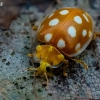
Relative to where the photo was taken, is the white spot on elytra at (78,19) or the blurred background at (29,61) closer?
the blurred background at (29,61)

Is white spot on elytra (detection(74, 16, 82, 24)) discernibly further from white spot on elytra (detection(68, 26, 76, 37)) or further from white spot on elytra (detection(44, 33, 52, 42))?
white spot on elytra (detection(44, 33, 52, 42))

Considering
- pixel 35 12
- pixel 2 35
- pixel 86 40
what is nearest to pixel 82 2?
pixel 35 12

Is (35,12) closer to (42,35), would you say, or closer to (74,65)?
(42,35)

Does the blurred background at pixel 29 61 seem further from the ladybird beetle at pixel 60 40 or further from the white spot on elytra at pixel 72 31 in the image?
the white spot on elytra at pixel 72 31

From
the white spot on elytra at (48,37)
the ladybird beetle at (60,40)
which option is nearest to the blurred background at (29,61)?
the ladybird beetle at (60,40)

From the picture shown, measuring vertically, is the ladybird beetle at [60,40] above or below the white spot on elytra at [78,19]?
below

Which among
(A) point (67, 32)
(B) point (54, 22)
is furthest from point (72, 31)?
(B) point (54, 22)
